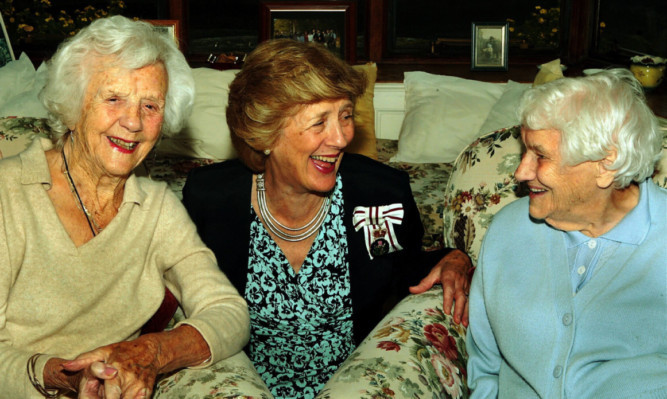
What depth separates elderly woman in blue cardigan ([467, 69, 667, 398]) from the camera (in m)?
1.58

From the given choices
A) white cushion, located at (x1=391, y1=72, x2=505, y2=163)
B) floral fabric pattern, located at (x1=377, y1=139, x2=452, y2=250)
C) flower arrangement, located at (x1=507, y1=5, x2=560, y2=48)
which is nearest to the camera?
floral fabric pattern, located at (x1=377, y1=139, x2=452, y2=250)

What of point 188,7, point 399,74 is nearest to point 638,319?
point 399,74

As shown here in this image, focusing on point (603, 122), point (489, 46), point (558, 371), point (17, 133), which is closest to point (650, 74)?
point (489, 46)

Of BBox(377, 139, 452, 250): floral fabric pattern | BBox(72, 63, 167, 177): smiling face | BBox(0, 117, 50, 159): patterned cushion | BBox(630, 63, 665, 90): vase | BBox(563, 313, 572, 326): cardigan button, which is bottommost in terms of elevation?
BBox(377, 139, 452, 250): floral fabric pattern

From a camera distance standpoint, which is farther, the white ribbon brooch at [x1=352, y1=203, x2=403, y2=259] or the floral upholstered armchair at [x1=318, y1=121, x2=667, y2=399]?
the white ribbon brooch at [x1=352, y1=203, x2=403, y2=259]

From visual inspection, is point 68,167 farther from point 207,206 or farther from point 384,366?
point 384,366

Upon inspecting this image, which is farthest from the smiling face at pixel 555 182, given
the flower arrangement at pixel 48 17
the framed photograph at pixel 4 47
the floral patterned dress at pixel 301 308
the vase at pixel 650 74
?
the flower arrangement at pixel 48 17

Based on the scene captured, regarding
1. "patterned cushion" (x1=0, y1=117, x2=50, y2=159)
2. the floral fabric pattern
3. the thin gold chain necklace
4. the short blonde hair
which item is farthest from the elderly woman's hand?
the floral fabric pattern

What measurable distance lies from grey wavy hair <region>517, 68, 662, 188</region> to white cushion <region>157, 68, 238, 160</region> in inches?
95.0

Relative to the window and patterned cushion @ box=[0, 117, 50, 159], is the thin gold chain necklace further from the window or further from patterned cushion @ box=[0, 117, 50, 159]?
the window

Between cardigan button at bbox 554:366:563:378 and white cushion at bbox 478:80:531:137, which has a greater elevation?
white cushion at bbox 478:80:531:137

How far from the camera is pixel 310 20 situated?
4.47 meters

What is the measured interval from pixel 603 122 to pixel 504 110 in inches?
90.8

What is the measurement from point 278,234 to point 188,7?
2982 millimetres
